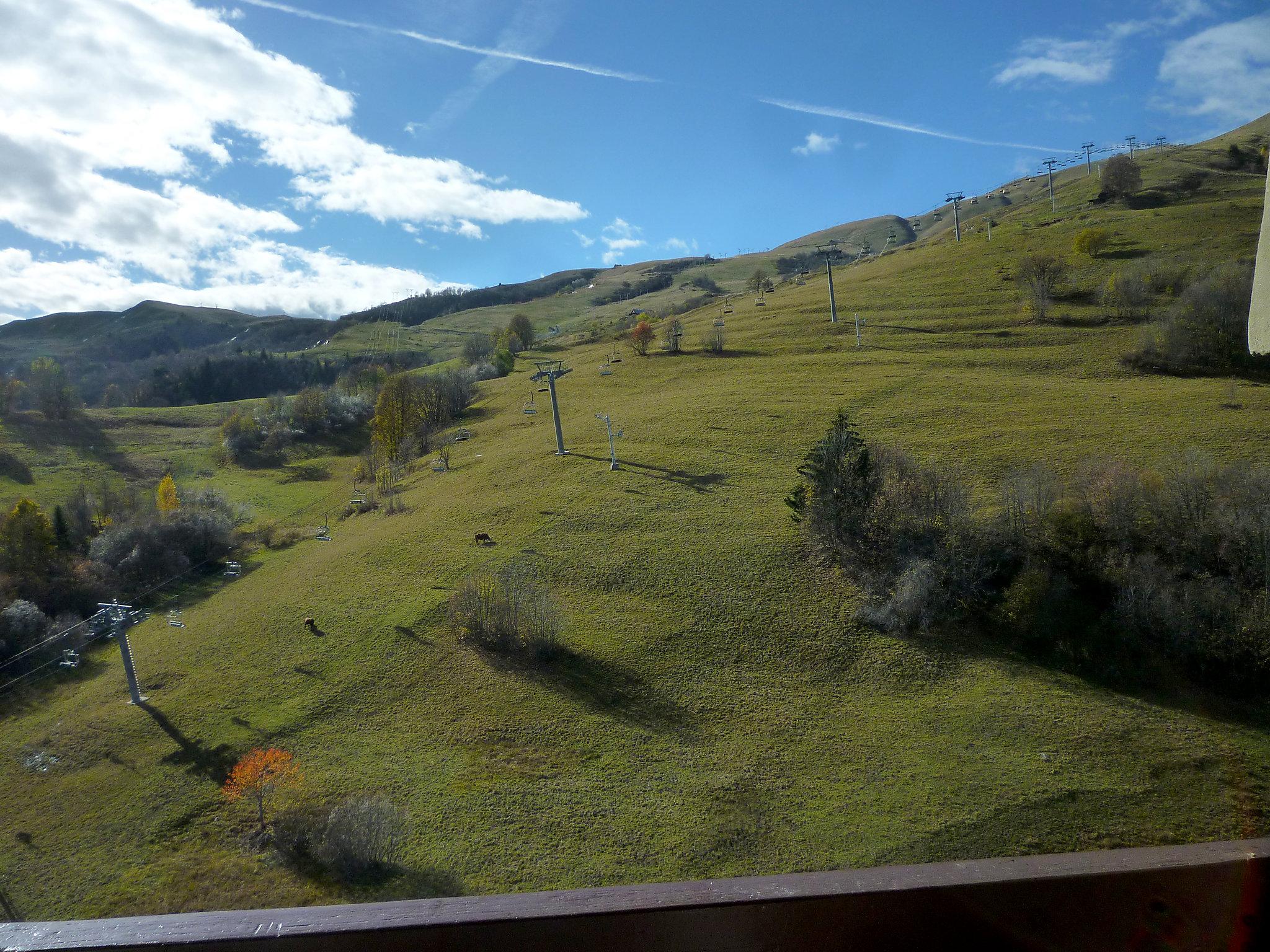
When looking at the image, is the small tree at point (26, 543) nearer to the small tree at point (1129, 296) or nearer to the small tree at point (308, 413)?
the small tree at point (308, 413)

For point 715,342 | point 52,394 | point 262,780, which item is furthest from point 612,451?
point 52,394

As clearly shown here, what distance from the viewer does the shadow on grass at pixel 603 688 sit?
25.2 meters

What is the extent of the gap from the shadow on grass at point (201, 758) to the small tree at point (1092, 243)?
8287cm

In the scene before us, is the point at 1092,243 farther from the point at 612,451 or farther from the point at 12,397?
the point at 12,397

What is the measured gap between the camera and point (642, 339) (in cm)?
7688

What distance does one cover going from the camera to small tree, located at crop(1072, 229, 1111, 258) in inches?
2948

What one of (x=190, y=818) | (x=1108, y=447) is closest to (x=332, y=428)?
(x=190, y=818)

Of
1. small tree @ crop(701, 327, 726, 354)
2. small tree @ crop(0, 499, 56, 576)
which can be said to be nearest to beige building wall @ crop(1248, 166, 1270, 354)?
small tree @ crop(0, 499, 56, 576)

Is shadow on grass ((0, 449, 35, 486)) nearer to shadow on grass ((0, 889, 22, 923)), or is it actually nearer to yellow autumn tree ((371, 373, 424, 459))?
yellow autumn tree ((371, 373, 424, 459))

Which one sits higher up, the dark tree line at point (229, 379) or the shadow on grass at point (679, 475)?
the dark tree line at point (229, 379)

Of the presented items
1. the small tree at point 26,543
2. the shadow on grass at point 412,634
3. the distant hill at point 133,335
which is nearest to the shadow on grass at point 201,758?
the shadow on grass at point 412,634

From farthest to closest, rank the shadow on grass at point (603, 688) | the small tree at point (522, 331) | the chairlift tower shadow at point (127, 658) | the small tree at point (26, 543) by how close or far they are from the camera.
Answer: the small tree at point (522, 331)
the small tree at point (26, 543)
the chairlift tower shadow at point (127, 658)
the shadow on grass at point (603, 688)

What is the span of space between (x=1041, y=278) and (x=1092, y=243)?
1387 centimetres

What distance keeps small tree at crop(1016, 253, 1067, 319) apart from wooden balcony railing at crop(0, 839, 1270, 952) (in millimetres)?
72231
